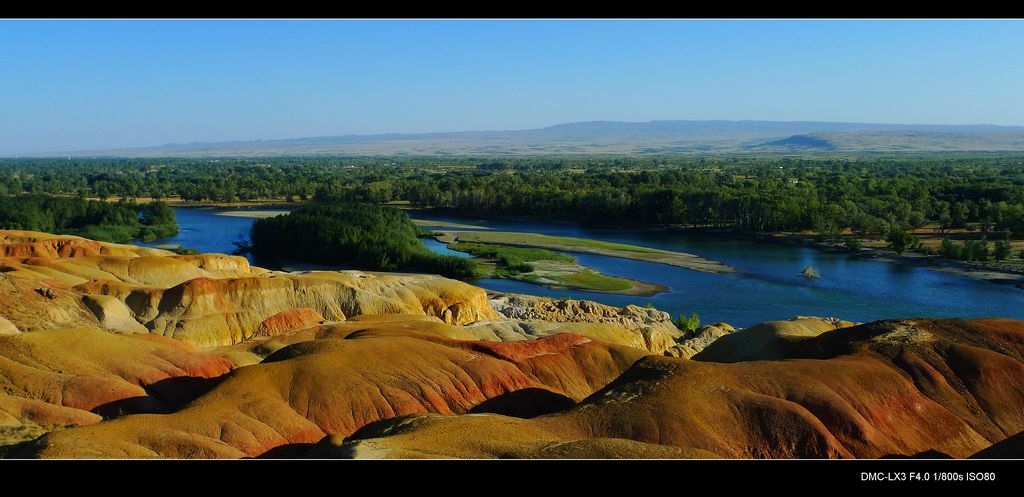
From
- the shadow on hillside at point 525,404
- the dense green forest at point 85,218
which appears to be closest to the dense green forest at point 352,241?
the dense green forest at point 85,218

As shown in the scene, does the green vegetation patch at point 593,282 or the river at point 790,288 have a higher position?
the green vegetation patch at point 593,282

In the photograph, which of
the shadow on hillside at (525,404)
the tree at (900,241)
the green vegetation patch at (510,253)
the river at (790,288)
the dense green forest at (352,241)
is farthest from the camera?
the tree at (900,241)

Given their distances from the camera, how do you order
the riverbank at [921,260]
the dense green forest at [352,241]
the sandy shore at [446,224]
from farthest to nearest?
the sandy shore at [446,224] → the dense green forest at [352,241] → the riverbank at [921,260]

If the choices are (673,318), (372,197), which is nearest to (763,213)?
(673,318)

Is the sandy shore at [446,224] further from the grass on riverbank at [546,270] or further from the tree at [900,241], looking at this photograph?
the tree at [900,241]

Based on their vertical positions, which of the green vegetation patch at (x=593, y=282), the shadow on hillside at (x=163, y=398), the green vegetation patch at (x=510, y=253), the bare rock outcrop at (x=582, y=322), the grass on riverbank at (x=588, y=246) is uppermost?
the shadow on hillside at (x=163, y=398)

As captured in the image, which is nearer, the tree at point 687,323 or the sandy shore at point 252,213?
the tree at point 687,323
